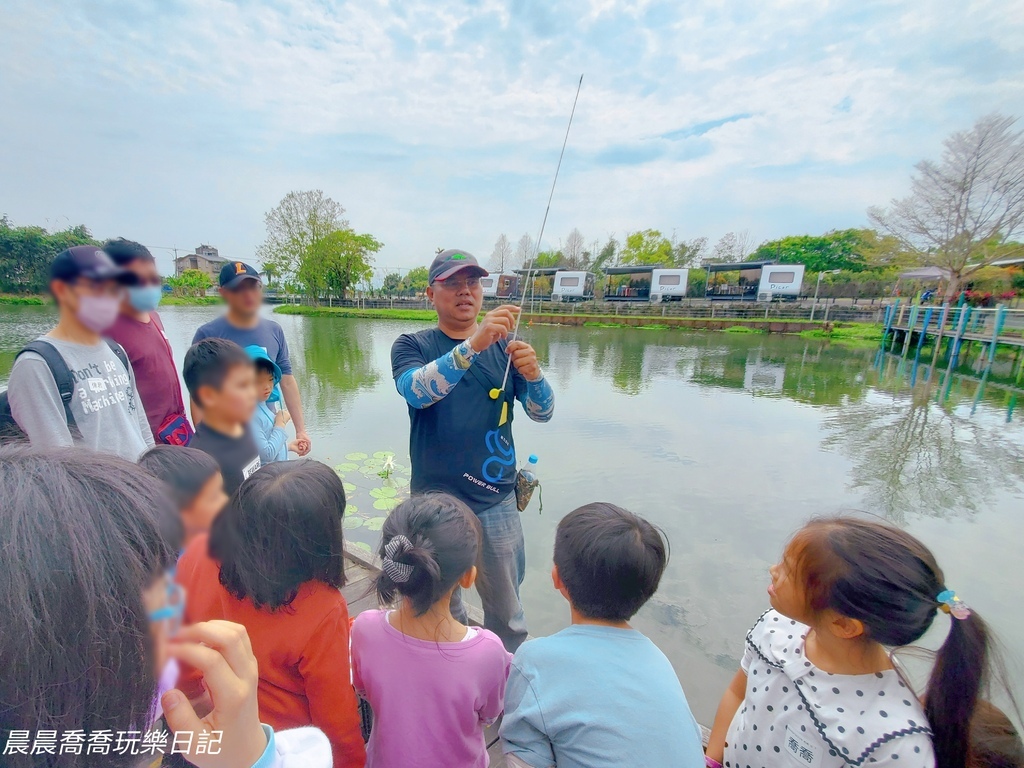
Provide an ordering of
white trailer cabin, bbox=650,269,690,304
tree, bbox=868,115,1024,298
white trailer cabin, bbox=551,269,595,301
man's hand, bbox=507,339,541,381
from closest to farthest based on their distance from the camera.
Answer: man's hand, bbox=507,339,541,381 → tree, bbox=868,115,1024,298 → white trailer cabin, bbox=650,269,690,304 → white trailer cabin, bbox=551,269,595,301

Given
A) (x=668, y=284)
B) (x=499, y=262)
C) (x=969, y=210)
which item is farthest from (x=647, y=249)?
(x=499, y=262)

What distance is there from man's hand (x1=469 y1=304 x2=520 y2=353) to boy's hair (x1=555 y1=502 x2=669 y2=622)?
699 millimetres

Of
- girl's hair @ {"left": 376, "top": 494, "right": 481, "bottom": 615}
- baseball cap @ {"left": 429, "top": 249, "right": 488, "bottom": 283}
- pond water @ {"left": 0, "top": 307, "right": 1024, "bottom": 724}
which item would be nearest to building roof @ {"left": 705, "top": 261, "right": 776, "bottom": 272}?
pond water @ {"left": 0, "top": 307, "right": 1024, "bottom": 724}

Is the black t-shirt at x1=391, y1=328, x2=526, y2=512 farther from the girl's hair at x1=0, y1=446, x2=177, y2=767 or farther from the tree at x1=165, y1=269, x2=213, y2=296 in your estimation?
the tree at x1=165, y1=269, x2=213, y2=296

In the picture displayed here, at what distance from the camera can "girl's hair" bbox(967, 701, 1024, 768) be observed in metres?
1.04

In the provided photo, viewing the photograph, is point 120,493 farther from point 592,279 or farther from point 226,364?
point 592,279

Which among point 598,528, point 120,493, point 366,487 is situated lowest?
point 366,487

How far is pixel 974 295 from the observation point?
776 inches

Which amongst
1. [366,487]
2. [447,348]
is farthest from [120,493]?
[366,487]

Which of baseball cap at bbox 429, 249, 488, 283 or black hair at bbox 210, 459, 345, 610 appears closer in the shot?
black hair at bbox 210, 459, 345, 610

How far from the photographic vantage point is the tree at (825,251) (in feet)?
117

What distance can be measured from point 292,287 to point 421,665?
0.96 meters

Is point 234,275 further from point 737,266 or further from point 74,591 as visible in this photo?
point 737,266

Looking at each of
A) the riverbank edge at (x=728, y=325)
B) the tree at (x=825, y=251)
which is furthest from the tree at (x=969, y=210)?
the tree at (x=825, y=251)
